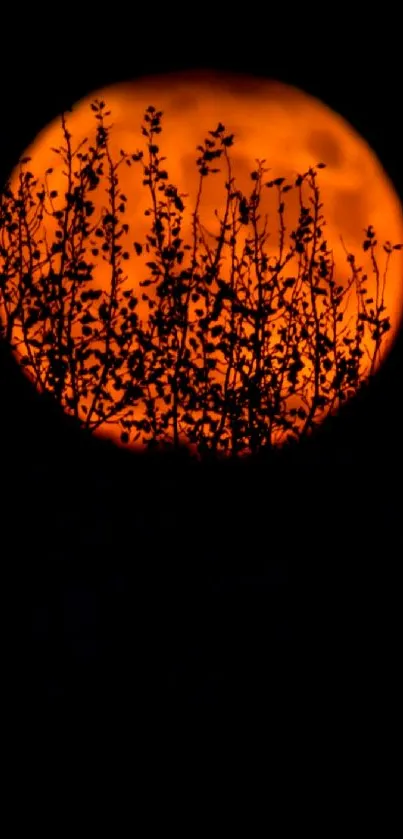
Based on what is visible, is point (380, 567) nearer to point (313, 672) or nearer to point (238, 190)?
point (313, 672)

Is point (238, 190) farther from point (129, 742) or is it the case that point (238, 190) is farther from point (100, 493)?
point (129, 742)

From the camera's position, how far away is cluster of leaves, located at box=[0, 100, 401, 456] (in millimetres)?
9047

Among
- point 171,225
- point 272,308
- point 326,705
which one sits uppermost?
point 171,225

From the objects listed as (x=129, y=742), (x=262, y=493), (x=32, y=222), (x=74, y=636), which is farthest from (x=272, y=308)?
(x=129, y=742)

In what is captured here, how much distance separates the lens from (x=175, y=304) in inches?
357

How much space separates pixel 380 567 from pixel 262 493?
1682mm

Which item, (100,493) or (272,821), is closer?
(272,821)

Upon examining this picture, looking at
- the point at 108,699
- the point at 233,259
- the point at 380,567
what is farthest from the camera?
the point at 233,259

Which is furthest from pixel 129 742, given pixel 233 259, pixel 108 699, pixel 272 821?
pixel 233 259

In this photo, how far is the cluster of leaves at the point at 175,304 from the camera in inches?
356

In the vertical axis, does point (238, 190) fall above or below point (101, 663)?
above

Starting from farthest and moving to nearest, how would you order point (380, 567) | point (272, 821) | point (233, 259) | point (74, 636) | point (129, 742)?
point (233, 259), point (380, 567), point (74, 636), point (129, 742), point (272, 821)

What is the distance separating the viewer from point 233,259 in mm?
9062

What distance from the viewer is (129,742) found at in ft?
19.2
